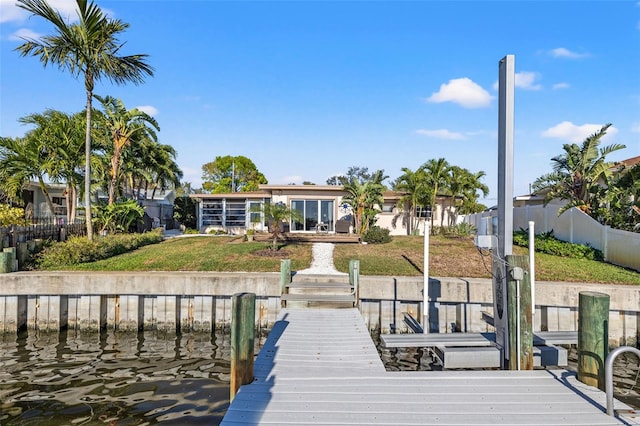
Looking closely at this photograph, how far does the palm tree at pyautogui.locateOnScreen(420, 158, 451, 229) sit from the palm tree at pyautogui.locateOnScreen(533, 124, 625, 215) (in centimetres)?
732

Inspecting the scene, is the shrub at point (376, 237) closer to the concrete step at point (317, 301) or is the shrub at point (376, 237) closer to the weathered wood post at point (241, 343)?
the concrete step at point (317, 301)

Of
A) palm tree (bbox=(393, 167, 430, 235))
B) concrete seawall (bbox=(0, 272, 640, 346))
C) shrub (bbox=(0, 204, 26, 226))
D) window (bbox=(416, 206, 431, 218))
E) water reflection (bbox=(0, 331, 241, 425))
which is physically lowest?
water reflection (bbox=(0, 331, 241, 425))

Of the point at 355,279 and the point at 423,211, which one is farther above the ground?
the point at 423,211

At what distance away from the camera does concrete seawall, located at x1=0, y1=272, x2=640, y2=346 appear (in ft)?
29.9

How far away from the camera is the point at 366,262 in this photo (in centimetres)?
1254

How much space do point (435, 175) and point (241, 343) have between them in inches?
816

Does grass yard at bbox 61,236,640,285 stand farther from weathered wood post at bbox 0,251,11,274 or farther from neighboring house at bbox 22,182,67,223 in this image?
neighboring house at bbox 22,182,67,223

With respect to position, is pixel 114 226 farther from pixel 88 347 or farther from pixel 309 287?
pixel 309 287

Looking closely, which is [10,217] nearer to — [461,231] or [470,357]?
[470,357]

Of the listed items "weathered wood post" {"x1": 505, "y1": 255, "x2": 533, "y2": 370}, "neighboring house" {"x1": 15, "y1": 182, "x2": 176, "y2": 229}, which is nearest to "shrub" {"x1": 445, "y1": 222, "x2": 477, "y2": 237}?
"weathered wood post" {"x1": 505, "y1": 255, "x2": 533, "y2": 370}

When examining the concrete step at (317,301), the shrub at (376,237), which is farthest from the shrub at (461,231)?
the concrete step at (317,301)

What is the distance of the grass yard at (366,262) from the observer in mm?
11023

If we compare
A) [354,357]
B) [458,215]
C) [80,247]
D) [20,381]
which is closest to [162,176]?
[80,247]

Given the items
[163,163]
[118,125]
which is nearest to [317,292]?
[118,125]
